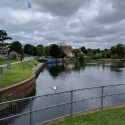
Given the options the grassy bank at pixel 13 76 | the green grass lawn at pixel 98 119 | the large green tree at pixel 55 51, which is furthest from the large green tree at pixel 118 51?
the green grass lawn at pixel 98 119

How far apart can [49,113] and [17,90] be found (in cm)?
491

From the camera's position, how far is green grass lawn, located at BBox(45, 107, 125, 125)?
19.8 feet

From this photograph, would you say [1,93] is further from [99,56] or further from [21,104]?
[99,56]

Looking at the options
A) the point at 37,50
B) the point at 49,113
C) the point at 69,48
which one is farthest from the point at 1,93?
the point at 69,48

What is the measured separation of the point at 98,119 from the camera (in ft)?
21.0

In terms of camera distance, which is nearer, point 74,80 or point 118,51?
point 74,80

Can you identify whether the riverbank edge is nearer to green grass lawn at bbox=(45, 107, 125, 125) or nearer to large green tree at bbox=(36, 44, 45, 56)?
green grass lawn at bbox=(45, 107, 125, 125)

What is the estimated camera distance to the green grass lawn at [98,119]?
19.8ft

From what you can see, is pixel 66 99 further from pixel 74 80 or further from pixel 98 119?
pixel 74 80

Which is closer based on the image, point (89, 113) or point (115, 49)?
point (89, 113)

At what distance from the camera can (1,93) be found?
1123 centimetres

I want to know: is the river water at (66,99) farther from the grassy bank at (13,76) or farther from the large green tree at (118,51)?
the large green tree at (118,51)

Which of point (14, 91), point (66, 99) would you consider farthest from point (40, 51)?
point (66, 99)

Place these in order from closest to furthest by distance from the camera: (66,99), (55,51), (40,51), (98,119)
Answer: (98,119) < (66,99) < (55,51) < (40,51)
